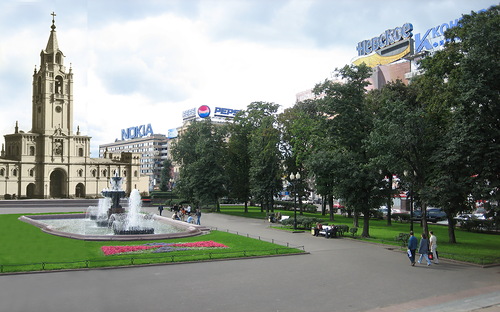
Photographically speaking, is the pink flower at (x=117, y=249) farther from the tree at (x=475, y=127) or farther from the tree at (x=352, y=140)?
the tree at (x=475, y=127)

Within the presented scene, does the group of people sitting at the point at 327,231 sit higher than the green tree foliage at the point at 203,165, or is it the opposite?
the green tree foliage at the point at 203,165

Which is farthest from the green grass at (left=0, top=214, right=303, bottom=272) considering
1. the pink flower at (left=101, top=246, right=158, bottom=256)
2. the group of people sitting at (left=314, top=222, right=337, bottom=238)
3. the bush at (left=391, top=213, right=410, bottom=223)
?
the bush at (left=391, top=213, right=410, bottom=223)

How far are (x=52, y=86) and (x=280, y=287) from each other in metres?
10.4

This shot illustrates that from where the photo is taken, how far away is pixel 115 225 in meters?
28.3

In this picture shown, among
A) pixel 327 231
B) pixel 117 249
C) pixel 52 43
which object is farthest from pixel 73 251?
pixel 327 231

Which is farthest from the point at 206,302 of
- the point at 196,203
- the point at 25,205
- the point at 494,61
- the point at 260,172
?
the point at 25,205

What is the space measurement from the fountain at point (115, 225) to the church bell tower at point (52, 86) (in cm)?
1755

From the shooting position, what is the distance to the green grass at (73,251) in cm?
625

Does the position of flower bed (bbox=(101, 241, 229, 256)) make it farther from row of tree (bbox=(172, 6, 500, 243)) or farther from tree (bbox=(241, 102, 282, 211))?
tree (bbox=(241, 102, 282, 211))

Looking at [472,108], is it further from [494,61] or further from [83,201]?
[83,201]

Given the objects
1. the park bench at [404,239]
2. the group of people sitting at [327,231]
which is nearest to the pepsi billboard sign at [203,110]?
the group of people sitting at [327,231]

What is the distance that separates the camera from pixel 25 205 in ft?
186

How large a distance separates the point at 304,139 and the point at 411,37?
190ft

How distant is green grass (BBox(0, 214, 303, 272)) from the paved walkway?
82 centimetres
